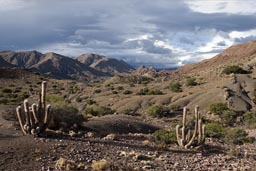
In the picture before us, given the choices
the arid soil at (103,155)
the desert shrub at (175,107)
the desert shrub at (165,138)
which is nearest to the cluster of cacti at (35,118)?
the arid soil at (103,155)

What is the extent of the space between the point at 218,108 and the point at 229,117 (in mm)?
2361

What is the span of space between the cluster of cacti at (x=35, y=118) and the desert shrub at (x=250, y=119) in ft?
73.1

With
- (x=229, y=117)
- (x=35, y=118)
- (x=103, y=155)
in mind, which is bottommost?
(x=229, y=117)

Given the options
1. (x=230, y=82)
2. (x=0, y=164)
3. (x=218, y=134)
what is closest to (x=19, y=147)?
(x=0, y=164)

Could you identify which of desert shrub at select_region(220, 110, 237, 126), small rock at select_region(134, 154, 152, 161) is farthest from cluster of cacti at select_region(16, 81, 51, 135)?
desert shrub at select_region(220, 110, 237, 126)

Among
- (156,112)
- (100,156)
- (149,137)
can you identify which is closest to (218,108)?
(156,112)

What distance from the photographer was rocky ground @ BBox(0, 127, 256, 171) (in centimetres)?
1731

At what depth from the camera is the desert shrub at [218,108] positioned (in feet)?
148

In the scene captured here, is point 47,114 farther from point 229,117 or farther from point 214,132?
point 229,117

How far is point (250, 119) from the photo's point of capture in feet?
138

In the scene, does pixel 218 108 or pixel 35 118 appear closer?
pixel 35 118

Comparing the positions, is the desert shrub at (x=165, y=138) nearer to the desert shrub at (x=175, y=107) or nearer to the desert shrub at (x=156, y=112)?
the desert shrub at (x=156, y=112)

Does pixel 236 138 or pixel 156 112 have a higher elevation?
pixel 156 112

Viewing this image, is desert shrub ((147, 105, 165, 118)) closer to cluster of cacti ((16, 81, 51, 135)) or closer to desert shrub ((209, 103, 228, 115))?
desert shrub ((209, 103, 228, 115))
